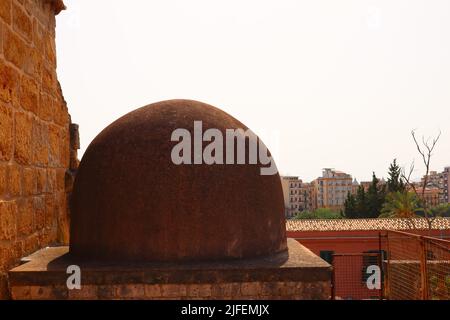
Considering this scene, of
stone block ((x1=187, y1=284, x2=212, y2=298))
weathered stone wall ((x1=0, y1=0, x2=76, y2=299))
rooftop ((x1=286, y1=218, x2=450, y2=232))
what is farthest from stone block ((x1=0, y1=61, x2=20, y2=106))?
rooftop ((x1=286, y1=218, x2=450, y2=232))

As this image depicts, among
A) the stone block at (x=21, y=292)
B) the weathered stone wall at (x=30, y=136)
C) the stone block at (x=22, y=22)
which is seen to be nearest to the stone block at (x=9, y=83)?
the weathered stone wall at (x=30, y=136)

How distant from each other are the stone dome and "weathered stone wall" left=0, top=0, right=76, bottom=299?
439 mm

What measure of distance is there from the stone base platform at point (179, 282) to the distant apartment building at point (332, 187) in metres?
78.9

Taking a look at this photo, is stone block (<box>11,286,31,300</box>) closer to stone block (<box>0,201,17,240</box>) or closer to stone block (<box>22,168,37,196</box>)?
stone block (<box>0,201,17,240</box>)

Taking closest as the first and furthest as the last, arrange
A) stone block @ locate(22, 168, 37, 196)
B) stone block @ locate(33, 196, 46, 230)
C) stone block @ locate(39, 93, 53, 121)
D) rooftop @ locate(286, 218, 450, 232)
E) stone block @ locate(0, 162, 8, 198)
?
1. stone block @ locate(0, 162, 8, 198)
2. stone block @ locate(22, 168, 37, 196)
3. stone block @ locate(33, 196, 46, 230)
4. stone block @ locate(39, 93, 53, 121)
5. rooftop @ locate(286, 218, 450, 232)

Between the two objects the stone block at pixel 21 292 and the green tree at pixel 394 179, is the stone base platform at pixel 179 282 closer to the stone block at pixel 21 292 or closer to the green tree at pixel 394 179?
the stone block at pixel 21 292

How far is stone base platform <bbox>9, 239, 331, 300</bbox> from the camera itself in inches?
126

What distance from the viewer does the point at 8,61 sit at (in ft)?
10.7

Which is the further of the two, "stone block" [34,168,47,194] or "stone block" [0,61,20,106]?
"stone block" [34,168,47,194]

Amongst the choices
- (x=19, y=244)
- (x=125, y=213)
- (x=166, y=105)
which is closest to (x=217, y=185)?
(x=125, y=213)

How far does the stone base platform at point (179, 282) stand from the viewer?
3.20 metres

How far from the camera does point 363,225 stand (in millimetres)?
24609
